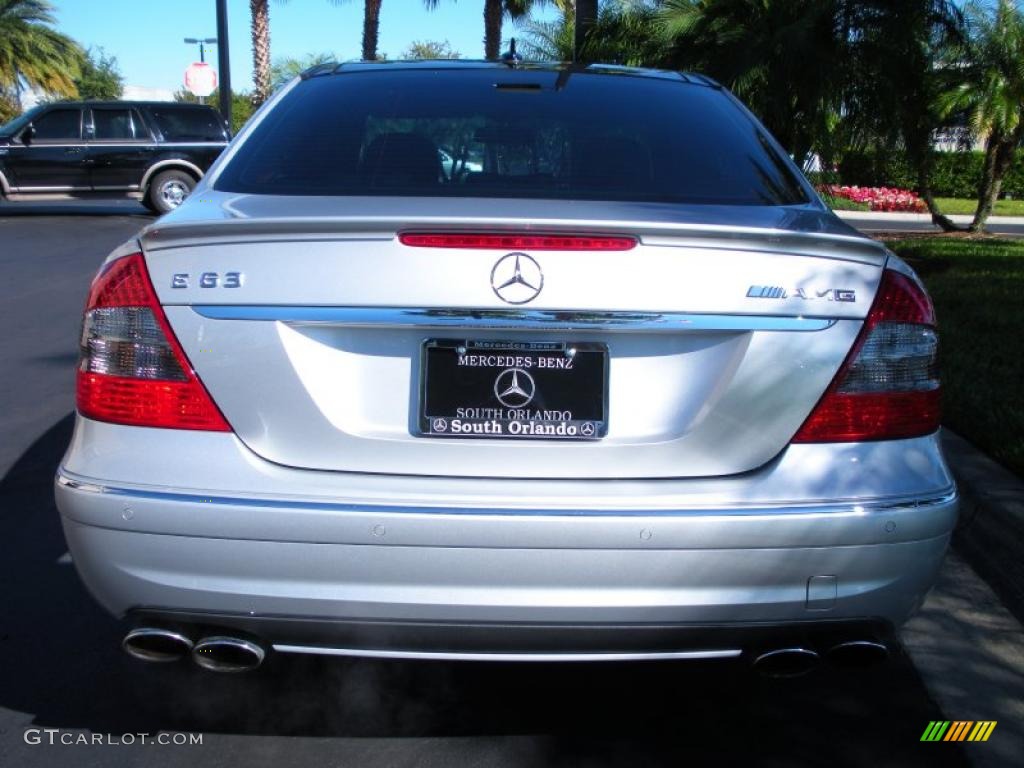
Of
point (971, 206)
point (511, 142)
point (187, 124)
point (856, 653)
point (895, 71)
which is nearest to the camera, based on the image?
point (856, 653)

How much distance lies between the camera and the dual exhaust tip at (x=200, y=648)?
2.69 metres

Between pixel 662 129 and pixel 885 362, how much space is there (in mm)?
A: 1233

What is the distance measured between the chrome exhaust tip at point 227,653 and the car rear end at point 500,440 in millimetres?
11

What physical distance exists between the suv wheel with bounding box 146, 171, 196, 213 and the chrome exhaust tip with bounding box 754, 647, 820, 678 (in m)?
19.5

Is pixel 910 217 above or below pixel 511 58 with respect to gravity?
below

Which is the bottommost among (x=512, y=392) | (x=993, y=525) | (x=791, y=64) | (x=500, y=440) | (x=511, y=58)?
(x=993, y=525)

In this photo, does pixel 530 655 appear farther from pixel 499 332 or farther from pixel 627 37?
pixel 627 37

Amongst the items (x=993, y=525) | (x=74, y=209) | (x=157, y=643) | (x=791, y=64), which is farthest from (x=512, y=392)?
(x=74, y=209)

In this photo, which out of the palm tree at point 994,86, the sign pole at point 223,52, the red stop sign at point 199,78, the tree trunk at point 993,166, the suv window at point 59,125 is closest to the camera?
the sign pole at point 223,52

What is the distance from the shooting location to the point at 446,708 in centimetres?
331

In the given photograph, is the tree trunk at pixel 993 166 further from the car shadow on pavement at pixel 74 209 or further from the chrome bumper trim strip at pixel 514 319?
the chrome bumper trim strip at pixel 514 319

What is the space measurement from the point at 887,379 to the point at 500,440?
91 centimetres

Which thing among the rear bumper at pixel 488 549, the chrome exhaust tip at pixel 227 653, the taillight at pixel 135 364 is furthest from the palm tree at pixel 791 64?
the chrome exhaust tip at pixel 227 653

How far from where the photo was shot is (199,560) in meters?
2.59
